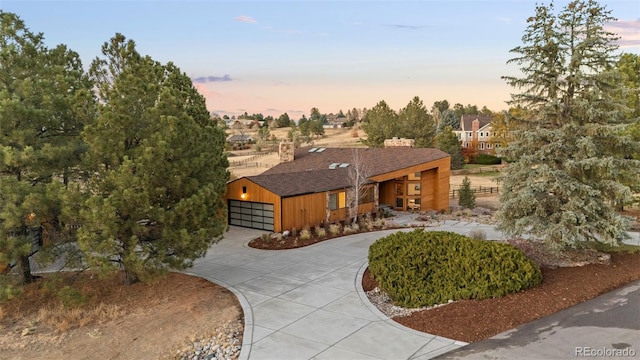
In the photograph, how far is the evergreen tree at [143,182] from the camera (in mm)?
10859

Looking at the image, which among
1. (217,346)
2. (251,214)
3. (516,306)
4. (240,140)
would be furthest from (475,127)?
(217,346)

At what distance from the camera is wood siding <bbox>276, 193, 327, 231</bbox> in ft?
69.8

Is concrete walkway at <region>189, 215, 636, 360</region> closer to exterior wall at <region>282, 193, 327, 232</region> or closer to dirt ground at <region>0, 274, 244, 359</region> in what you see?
dirt ground at <region>0, 274, 244, 359</region>

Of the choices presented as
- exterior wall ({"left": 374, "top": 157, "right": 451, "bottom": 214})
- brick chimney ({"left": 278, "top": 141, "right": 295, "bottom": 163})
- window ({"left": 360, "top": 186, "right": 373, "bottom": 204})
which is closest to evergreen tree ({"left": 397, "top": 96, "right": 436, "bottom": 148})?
brick chimney ({"left": 278, "top": 141, "right": 295, "bottom": 163})

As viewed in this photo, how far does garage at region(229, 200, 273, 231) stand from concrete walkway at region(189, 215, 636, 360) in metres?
3.23

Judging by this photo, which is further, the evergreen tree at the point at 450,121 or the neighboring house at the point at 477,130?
the evergreen tree at the point at 450,121

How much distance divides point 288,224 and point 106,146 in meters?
11.4

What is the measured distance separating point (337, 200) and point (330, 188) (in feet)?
3.44

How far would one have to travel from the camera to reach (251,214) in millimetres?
22562

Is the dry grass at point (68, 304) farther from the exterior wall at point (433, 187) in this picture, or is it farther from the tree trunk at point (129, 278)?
the exterior wall at point (433, 187)

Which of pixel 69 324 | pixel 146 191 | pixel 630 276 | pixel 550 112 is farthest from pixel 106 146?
pixel 630 276

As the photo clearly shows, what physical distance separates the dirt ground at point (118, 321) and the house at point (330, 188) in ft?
27.6

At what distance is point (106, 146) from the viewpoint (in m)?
11.1

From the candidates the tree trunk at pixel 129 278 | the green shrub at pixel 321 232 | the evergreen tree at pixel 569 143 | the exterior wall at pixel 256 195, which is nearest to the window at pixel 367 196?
the green shrub at pixel 321 232
